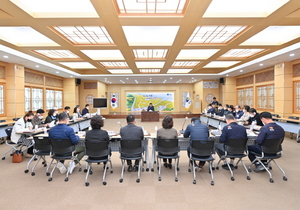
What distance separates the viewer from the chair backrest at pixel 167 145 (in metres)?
3.13

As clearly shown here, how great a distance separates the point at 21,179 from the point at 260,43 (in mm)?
7041

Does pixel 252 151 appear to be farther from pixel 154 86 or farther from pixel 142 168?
pixel 154 86

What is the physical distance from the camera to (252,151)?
3441 mm

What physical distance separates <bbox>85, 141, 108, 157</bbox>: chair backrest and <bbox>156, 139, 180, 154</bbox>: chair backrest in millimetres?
984

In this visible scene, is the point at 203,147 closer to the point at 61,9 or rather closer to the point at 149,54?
the point at 61,9

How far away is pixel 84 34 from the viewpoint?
4492 mm

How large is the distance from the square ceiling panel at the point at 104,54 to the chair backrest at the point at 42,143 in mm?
3790

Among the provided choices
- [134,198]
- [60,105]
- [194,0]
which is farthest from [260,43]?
[60,105]

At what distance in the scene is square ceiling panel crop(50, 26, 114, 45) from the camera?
4110 mm

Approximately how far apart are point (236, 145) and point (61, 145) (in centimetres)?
324

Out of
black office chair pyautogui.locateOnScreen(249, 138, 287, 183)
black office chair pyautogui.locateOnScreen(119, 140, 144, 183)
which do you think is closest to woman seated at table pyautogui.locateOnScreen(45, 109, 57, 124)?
black office chair pyautogui.locateOnScreen(119, 140, 144, 183)

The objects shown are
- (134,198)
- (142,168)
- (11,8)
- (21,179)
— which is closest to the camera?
(134,198)

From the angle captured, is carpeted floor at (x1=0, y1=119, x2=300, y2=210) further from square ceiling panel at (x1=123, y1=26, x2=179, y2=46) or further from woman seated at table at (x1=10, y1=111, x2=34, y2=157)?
square ceiling panel at (x1=123, y1=26, x2=179, y2=46)

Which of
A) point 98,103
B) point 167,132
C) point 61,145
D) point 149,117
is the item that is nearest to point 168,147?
point 167,132
